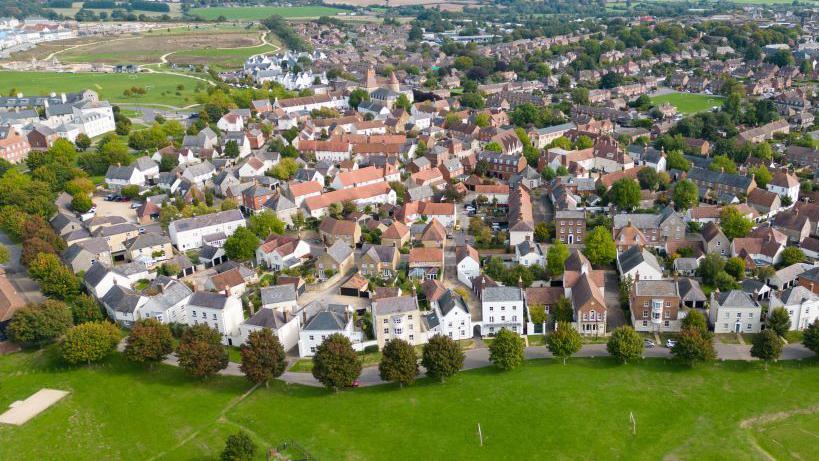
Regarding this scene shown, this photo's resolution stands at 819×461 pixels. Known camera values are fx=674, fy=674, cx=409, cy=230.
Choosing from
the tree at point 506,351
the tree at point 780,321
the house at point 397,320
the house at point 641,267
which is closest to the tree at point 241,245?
the house at point 397,320

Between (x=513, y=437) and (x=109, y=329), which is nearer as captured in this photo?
(x=513, y=437)

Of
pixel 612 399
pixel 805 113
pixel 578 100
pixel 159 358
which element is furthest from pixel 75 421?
pixel 805 113

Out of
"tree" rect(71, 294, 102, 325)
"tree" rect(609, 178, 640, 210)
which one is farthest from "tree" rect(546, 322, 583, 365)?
"tree" rect(71, 294, 102, 325)

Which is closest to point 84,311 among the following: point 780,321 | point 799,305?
point 780,321

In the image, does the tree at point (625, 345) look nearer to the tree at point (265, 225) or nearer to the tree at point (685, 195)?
the tree at point (685, 195)

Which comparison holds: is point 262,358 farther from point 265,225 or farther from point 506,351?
point 265,225

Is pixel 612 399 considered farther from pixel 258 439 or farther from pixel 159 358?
pixel 159 358

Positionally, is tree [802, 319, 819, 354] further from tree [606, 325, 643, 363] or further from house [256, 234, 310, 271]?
house [256, 234, 310, 271]
